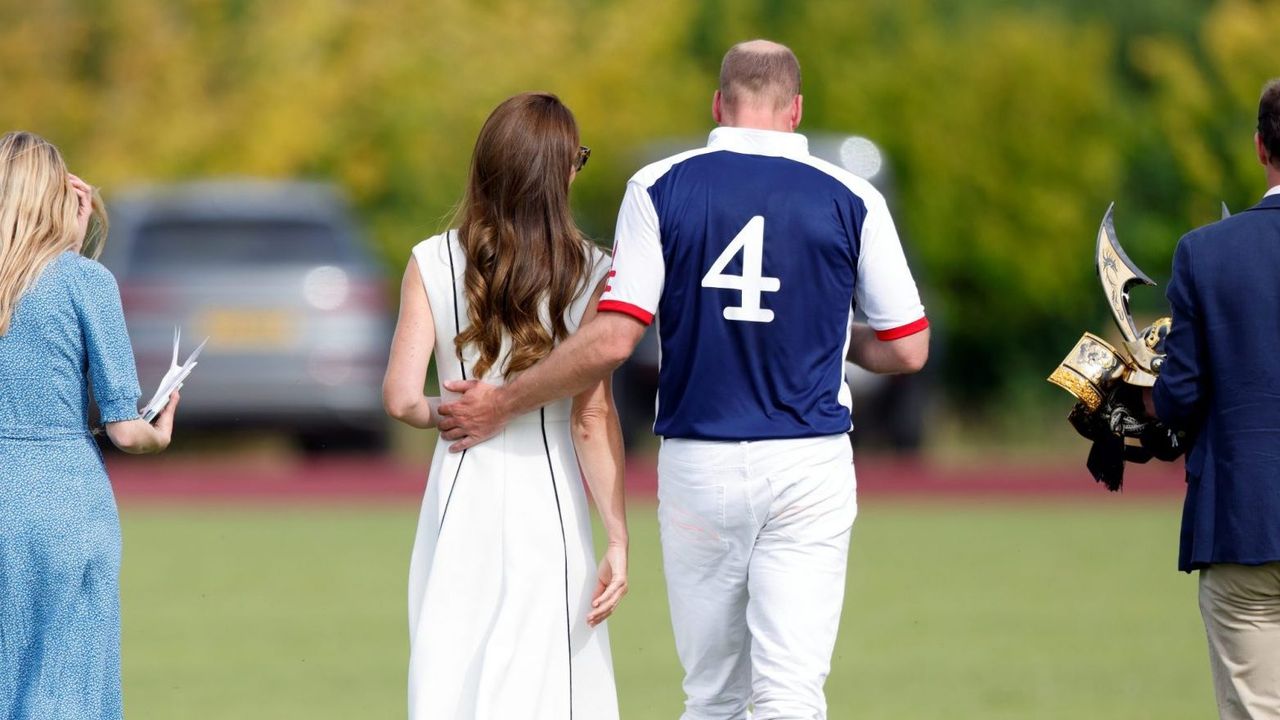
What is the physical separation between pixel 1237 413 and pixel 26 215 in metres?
3.11

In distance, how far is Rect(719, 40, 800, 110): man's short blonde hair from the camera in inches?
212

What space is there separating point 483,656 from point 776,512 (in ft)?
2.85

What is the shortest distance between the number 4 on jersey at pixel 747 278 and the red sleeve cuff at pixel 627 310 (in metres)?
0.17

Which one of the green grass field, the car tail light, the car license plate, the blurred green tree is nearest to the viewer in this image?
the green grass field

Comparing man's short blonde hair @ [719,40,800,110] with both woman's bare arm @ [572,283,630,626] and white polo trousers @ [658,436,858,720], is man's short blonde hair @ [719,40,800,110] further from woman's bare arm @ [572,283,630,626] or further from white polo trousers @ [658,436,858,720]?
white polo trousers @ [658,436,858,720]

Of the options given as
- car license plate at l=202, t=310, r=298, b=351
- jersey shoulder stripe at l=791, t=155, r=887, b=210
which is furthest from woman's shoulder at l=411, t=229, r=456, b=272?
car license plate at l=202, t=310, r=298, b=351

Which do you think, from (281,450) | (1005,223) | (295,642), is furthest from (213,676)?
(1005,223)

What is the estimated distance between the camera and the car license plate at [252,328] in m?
17.1

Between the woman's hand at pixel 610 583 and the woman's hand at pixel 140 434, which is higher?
the woman's hand at pixel 140 434

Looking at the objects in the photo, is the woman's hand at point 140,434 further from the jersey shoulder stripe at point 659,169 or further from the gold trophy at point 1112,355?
the gold trophy at point 1112,355

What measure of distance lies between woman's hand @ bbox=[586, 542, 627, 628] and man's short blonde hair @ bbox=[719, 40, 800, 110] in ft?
4.08

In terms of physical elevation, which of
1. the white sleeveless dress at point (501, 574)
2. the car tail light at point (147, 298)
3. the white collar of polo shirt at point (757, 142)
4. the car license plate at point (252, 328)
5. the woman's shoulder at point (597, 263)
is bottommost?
the car license plate at point (252, 328)

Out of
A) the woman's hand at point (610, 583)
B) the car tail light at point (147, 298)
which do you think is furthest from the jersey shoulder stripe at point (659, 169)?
the car tail light at point (147, 298)

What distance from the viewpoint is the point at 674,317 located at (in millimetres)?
5324
